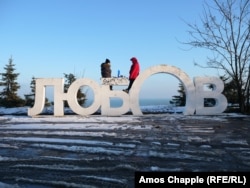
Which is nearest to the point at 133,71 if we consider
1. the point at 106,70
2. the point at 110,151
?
the point at 106,70

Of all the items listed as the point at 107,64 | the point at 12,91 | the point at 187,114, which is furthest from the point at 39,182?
the point at 12,91

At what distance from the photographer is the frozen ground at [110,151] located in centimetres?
568

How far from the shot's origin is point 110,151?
7.50 metres

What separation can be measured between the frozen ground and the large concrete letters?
3.27 m

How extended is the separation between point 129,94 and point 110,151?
793 centimetres

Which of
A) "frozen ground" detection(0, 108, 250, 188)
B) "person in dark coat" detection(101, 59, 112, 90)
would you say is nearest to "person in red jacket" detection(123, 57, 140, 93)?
"person in dark coat" detection(101, 59, 112, 90)

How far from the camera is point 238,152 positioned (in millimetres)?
7395

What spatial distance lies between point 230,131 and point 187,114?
4795 millimetres

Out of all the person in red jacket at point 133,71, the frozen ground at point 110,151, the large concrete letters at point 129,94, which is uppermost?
the person in red jacket at point 133,71

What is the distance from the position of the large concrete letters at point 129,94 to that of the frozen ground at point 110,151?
10.7 ft

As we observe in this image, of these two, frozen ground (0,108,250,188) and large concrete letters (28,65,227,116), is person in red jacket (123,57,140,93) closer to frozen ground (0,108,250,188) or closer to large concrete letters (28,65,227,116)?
large concrete letters (28,65,227,116)

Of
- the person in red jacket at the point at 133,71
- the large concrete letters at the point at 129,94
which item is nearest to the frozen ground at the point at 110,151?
the large concrete letters at the point at 129,94

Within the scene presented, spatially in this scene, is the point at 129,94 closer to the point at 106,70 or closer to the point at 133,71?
the point at 133,71

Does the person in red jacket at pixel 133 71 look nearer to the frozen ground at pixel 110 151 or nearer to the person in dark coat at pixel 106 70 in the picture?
the person in dark coat at pixel 106 70
